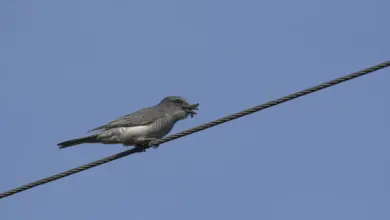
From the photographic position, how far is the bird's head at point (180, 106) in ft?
44.1

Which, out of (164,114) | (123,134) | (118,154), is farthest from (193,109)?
(118,154)

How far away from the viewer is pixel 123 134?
12.3 metres

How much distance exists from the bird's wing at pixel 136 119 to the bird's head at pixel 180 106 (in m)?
0.48

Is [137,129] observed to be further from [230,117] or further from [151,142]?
[230,117]

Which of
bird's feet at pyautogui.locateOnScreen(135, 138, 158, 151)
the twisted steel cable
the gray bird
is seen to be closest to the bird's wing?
the gray bird

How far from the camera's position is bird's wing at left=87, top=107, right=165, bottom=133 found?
40.7 feet

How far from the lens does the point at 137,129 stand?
12391 mm

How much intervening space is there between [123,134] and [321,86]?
14.9 feet

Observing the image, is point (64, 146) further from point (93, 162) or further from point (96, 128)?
point (93, 162)

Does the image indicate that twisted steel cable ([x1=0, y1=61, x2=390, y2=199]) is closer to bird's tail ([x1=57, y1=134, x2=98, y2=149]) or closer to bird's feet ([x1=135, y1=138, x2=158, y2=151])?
bird's tail ([x1=57, y1=134, x2=98, y2=149])

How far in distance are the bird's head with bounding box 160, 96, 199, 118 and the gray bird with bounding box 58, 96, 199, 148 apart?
140mm

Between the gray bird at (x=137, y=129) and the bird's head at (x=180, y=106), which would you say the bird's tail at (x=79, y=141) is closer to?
the gray bird at (x=137, y=129)

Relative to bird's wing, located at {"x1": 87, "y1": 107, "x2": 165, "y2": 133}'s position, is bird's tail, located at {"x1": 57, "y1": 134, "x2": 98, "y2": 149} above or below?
below

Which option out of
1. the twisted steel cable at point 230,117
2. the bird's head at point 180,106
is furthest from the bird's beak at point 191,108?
the twisted steel cable at point 230,117
